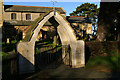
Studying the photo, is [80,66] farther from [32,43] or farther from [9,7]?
[9,7]

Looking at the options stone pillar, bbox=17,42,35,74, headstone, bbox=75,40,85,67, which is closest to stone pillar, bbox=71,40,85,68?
headstone, bbox=75,40,85,67

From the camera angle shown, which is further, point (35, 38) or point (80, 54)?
point (80, 54)

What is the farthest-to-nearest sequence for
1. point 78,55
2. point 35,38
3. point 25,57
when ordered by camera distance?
point 78,55, point 35,38, point 25,57

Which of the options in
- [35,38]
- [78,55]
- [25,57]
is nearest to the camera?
[25,57]

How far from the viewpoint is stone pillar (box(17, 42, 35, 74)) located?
23.1ft

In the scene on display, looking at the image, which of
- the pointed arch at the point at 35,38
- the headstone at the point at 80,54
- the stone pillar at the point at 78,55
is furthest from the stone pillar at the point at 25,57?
the headstone at the point at 80,54

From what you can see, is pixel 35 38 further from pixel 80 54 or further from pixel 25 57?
pixel 80 54

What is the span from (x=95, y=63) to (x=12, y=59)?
5.77 meters

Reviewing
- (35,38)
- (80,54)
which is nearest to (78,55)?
(80,54)

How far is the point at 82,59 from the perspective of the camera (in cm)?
852

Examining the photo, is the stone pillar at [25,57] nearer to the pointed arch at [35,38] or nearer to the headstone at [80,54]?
the pointed arch at [35,38]

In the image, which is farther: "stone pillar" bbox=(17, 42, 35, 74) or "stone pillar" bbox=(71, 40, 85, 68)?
"stone pillar" bbox=(71, 40, 85, 68)

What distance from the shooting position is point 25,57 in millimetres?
7133

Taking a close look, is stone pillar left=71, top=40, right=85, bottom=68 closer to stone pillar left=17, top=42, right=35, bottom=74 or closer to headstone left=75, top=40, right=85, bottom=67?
headstone left=75, top=40, right=85, bottom=67
